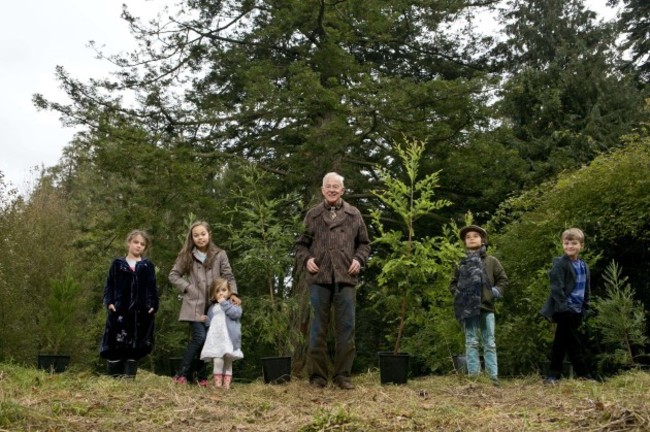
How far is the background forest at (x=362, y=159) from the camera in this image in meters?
9.59

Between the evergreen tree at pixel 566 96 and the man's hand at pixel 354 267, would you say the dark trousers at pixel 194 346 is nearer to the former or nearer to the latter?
the man's hand at pixel 354 267

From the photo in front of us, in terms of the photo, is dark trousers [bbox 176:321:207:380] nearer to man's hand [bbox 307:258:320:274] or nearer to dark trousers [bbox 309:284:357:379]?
dark trousers [bbox 309:284:357:379]

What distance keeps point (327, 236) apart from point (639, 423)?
11.7 ft

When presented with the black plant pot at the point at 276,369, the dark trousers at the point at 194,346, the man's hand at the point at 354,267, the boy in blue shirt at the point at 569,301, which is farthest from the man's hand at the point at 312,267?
the boy in blue shirt at the point at 569,301

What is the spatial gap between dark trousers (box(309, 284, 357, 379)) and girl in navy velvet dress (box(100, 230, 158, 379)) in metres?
1.64

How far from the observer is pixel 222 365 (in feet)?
22.1

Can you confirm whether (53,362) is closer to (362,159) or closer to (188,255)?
(188,255)

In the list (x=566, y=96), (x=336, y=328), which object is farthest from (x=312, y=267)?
(x=566, y=96)

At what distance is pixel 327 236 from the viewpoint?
6660 millimetres

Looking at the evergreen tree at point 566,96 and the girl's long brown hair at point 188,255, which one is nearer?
the girl's long brown hair at point 188,255

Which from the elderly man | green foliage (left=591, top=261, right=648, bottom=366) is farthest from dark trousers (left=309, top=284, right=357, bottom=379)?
green foliage (left=591, top=261, right=648, bottom=366)

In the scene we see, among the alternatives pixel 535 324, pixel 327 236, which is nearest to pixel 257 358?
pixel 535 324

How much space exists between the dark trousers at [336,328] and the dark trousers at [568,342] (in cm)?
197

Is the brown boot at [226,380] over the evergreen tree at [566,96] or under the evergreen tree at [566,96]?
under
